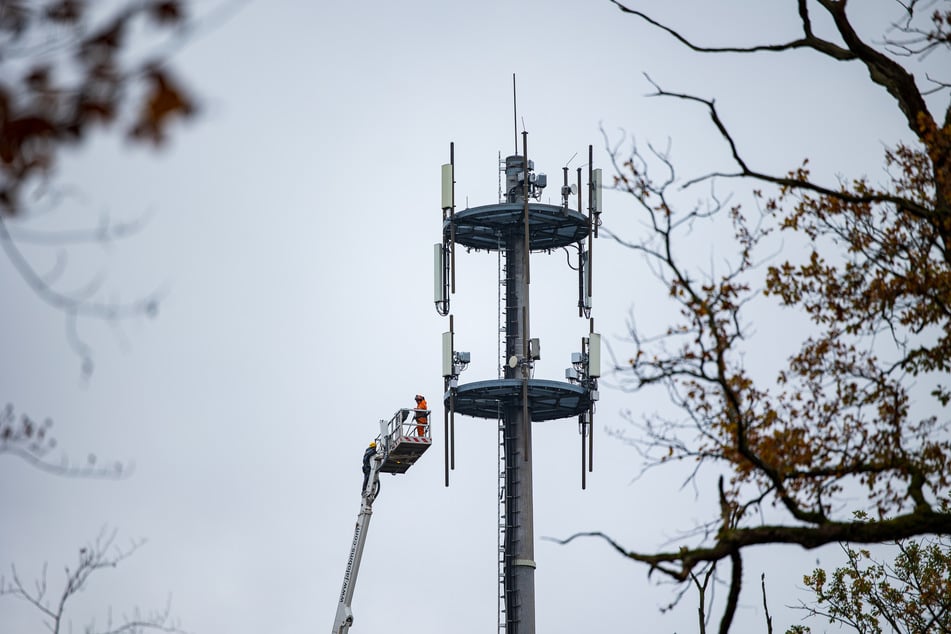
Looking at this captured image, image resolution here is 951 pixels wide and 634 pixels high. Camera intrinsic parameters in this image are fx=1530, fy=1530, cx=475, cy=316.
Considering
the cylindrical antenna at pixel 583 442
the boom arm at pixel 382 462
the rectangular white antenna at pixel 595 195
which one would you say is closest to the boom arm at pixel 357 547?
the boom arm at pixel 382 462

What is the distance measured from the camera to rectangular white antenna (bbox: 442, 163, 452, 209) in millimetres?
70144

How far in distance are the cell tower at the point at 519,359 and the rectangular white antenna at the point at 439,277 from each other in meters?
0.05

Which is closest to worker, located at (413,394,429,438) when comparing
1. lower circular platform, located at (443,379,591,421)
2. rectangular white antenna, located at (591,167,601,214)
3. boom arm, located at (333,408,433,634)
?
boom arm, located at (333,408,433,634)

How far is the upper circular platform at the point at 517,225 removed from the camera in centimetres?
7112

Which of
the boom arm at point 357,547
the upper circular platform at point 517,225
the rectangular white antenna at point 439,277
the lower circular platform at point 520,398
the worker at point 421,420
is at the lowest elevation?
the boom arm at point 357,547

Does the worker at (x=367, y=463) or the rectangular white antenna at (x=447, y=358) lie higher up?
the rectangular white antenna at (x=447, y=358)

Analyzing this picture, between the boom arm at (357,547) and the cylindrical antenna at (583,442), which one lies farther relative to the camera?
the cylindrical antenna at (583,442)

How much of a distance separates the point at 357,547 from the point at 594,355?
14363mm

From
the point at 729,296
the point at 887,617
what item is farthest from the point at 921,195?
the point at 887,617

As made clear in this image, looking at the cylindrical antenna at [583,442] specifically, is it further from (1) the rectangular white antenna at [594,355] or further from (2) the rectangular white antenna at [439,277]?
(2) the rectangular white antenna at [439,277]

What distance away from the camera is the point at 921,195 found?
67.2 feet

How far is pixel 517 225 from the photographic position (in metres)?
72.3

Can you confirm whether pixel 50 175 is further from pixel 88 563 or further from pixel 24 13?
pixel 88 563

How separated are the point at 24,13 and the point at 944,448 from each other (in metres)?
14.5
